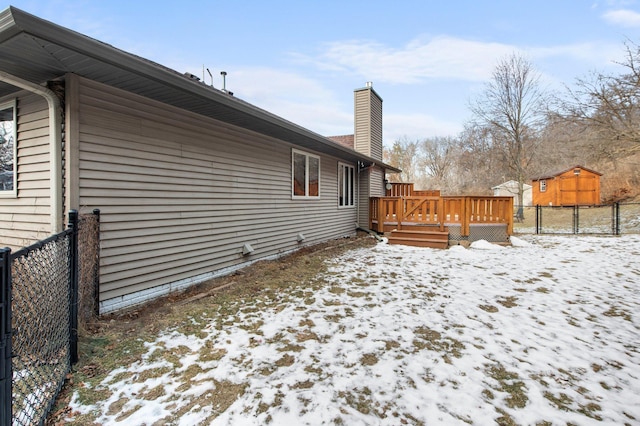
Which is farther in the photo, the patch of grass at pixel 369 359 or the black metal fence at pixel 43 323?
the patch of grass at pixel 369 359

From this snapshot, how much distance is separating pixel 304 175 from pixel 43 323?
606 centimetres

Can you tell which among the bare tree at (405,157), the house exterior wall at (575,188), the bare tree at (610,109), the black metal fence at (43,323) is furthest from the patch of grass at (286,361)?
the bare tree at (405,157)

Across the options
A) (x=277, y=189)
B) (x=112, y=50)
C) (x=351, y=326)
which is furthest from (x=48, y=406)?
(x=277, y=189)

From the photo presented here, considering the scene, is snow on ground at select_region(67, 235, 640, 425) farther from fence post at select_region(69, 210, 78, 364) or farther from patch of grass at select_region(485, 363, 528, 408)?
fence post at select_region(69, 210, 78, 364)

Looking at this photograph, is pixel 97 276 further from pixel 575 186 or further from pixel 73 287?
pixel 575 186

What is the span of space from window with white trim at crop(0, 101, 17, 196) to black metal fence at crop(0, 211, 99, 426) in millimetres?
2395

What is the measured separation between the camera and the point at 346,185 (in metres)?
10.2

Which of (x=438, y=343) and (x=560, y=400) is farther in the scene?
(x=438, y=343)

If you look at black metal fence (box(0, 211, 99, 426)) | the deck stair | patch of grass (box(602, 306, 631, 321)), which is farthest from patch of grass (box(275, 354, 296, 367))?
the deck stair

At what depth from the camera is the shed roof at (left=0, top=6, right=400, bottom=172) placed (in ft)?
7.49

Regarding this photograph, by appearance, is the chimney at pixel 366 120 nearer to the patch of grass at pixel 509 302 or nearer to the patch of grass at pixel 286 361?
the patch of grass at pixel 509 302

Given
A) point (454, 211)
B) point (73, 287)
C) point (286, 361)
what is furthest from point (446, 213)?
point (73, 287)

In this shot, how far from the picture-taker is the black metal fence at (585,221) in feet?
36.5

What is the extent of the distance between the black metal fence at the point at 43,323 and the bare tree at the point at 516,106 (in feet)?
66.6
